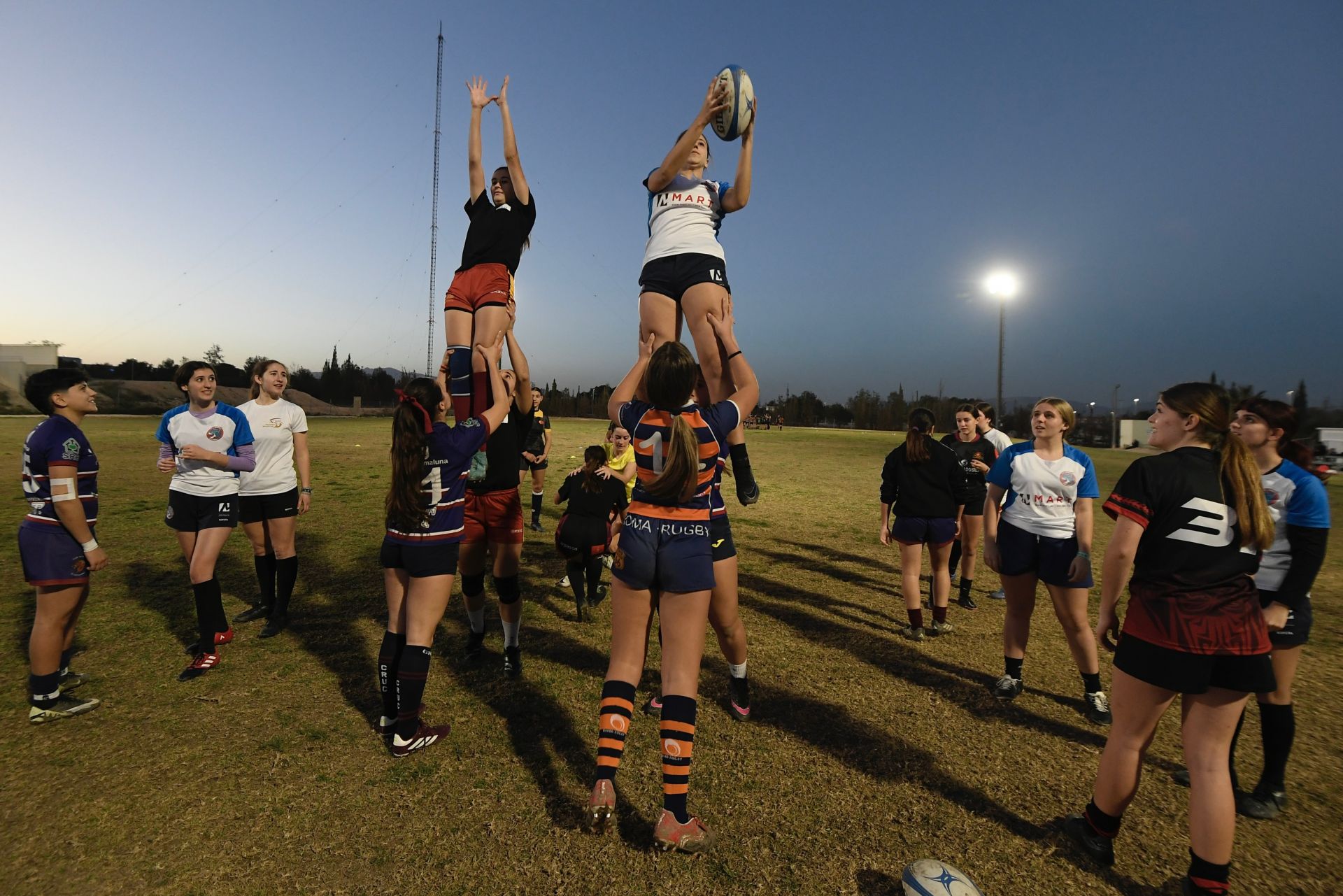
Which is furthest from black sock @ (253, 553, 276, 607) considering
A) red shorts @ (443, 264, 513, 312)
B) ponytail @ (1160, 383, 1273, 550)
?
ponytail @ (1160, 383, 1273, 550)

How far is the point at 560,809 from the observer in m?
3.34

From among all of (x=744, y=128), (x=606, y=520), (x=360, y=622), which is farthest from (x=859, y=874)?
(x=360, y=622)

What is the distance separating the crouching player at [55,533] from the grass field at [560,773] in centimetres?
31

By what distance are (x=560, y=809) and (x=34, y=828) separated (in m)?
2.75

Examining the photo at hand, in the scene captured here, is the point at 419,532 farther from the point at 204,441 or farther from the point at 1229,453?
the point at 1229,453

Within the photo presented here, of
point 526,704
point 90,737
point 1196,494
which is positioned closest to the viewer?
point 1196,494

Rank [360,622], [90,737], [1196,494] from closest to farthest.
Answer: [1196,494], [90,737], [360,622]

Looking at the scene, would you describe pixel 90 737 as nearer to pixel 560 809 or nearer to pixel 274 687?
pixel 274 687

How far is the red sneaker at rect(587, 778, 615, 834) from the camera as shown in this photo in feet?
9.61

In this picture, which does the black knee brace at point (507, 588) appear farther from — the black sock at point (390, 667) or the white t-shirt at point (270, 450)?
the white t-shirt at point (270, 450)

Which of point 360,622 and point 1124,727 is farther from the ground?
point 1124,727

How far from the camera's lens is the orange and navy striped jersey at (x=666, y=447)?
10.3ft

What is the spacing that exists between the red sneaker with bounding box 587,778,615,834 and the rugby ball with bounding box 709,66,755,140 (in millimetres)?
4268

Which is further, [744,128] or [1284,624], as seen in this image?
[744,128]
